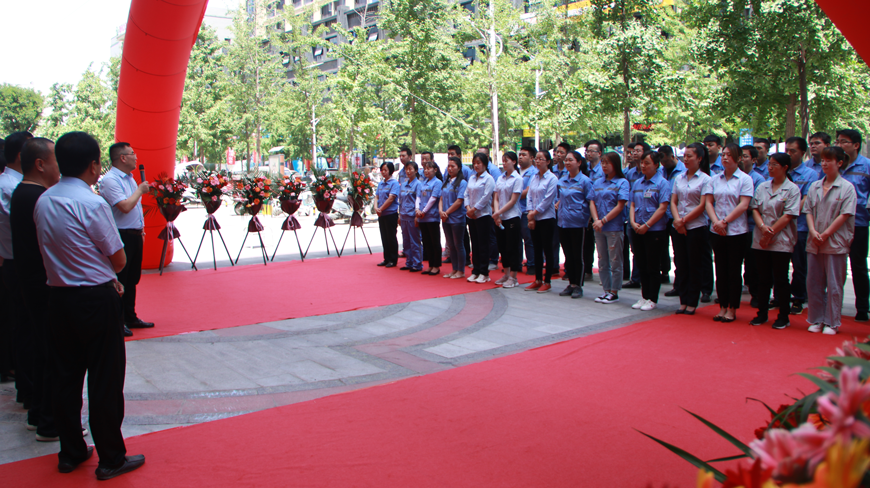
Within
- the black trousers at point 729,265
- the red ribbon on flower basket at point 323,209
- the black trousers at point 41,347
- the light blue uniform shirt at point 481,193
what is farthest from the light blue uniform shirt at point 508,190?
the black trousers at point 41,347

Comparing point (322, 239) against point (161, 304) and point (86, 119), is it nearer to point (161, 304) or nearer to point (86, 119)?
point (161, 304)

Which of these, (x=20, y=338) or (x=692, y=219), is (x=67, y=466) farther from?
(x=692, y=219)

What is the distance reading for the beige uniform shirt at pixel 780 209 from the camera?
229 inches

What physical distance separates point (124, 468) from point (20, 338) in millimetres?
1626

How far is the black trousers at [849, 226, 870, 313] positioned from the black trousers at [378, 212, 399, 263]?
21.2ft

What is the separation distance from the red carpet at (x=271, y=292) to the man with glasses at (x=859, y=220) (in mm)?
4196

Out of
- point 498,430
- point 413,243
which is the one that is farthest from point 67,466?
point 413,243

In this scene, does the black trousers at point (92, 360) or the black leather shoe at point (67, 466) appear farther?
the black leather shoe at point (67, 466)

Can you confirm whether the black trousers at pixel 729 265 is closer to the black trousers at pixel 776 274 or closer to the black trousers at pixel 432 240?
the black trousers at pixel 776 274

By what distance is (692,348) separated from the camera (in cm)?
535

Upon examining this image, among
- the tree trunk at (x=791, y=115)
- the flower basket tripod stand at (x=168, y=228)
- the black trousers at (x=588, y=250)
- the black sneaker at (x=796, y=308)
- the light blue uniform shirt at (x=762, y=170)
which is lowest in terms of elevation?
the black sneaker at (x=796, y=308)

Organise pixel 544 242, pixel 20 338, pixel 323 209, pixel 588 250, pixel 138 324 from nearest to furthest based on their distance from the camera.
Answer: pixel 20 338, pixel 138 324, pixel 544 242, pixel 588 250, pixel 323 209

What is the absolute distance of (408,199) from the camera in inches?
396

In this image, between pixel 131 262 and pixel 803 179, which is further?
pixel 803 179
